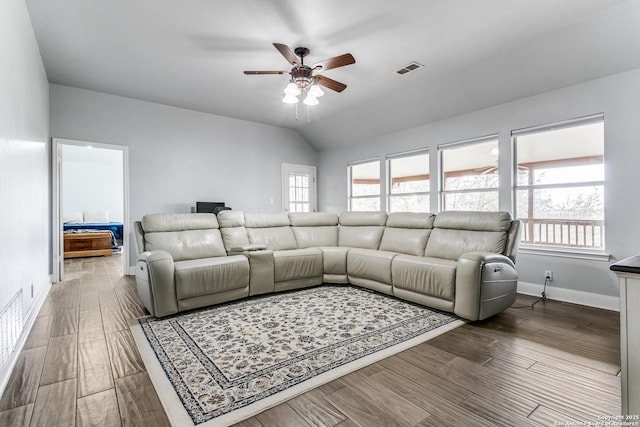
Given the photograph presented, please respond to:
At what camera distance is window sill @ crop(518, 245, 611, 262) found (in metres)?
3.29

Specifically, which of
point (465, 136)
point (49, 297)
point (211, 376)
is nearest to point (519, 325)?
point (211, 376)

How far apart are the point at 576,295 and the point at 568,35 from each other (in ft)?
9.01

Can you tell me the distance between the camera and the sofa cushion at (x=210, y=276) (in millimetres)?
2958

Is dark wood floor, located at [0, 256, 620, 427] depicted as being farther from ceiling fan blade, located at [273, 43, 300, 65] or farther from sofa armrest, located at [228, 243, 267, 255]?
ceiling fan blade, located at [273, 43, 300, 65]

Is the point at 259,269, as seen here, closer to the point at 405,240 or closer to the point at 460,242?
the point at 405,240

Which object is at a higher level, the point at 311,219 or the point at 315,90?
the point at 315,90

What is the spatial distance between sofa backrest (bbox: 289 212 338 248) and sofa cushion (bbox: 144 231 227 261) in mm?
1216

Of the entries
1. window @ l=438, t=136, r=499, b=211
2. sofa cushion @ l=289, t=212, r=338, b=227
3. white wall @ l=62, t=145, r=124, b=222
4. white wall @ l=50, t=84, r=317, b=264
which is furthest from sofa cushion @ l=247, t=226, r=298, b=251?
white wall @ l=62, t=145, r=124, b=222

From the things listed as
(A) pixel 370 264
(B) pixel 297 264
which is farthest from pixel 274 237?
(A) pixel 370 264

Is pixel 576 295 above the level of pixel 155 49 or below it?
below

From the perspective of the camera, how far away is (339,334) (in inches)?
98.2

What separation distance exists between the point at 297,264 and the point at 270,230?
0.83 meters

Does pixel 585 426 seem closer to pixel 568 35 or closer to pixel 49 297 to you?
pixel 568 35

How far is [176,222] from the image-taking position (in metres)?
3.65
